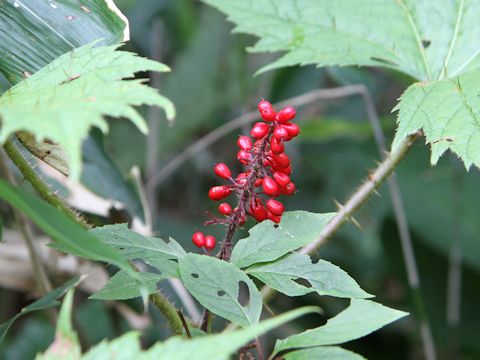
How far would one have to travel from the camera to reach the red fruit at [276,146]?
100 centimetres

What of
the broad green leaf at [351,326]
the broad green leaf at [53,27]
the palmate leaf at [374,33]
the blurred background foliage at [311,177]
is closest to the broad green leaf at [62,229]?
the broad green leaf at [351,326]

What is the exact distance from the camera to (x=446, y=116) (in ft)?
3.91

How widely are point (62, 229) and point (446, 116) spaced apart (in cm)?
69

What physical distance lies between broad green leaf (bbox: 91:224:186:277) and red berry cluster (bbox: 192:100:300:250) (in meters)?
0.09

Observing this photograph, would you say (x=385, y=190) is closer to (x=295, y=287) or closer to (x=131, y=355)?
(x=295, y=287)

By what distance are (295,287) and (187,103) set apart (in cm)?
216

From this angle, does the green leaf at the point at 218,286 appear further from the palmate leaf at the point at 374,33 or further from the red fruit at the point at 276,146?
the palmate leaf at the point at 374,33

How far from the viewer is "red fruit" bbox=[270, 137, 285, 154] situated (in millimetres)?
1001

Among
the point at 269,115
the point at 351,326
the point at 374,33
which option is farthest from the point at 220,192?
the point at 374,33

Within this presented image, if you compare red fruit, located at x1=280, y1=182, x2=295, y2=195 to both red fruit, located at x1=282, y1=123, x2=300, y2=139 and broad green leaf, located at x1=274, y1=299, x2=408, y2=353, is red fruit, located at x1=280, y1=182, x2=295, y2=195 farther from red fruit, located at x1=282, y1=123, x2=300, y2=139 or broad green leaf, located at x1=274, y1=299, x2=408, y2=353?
broad green leaf, located at x1=274, y1=299, x2=408, y2=353

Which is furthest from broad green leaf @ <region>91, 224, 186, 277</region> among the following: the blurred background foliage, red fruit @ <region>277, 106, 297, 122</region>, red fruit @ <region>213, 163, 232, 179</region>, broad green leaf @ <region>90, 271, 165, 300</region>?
the blurred background foliage

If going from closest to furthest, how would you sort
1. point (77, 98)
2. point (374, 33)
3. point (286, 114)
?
→ point (77, 98) → point (286, 114) → point (374, 33)

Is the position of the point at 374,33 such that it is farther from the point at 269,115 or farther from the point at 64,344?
the point at 64,344

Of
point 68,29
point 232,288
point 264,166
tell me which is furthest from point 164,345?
point 68,29
